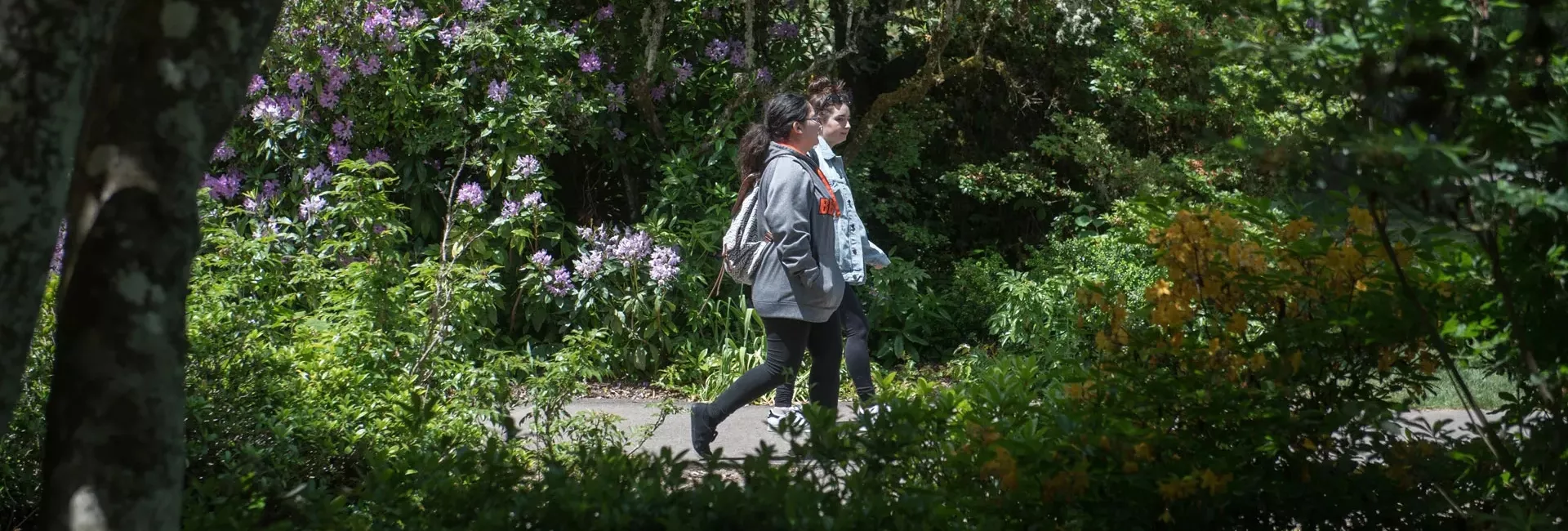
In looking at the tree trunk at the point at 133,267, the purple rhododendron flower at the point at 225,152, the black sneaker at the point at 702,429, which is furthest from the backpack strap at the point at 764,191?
the purple rhododendron flower at the point at 225,152

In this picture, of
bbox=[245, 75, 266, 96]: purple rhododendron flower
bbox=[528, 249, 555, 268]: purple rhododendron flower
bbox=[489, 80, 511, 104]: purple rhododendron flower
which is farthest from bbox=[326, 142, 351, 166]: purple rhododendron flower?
bbox=[528, 249, 555, 268]: purple rhododendron flower

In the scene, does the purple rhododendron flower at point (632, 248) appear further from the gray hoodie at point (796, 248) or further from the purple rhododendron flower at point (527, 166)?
the gray hoodie at point (796, 248)

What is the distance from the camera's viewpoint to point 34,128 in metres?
2.03

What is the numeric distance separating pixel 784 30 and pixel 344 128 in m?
2.61

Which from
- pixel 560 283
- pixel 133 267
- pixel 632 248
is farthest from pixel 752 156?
pixel 133 267

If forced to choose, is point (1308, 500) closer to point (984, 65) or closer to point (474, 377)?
point (474, 377)

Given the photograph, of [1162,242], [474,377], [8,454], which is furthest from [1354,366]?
[8,454]

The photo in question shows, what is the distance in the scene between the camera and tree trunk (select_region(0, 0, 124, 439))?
201cm

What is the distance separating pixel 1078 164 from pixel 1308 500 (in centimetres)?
627

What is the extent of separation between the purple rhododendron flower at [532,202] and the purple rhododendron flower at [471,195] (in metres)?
0.23

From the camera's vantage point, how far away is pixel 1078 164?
9234mm

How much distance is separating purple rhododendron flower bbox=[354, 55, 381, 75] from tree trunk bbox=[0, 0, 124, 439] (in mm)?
5861

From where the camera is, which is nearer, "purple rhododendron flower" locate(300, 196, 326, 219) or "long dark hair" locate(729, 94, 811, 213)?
"long dark hair" locate(729, 94, 811, 213)

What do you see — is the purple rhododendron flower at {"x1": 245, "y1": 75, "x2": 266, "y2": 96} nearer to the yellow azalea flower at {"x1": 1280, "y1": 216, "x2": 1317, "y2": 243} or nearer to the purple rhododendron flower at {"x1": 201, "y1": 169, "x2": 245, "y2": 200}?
the purple rhododendron flower at {"x1": 201, "y1": 169, "x2": 245, "y2": 200}
